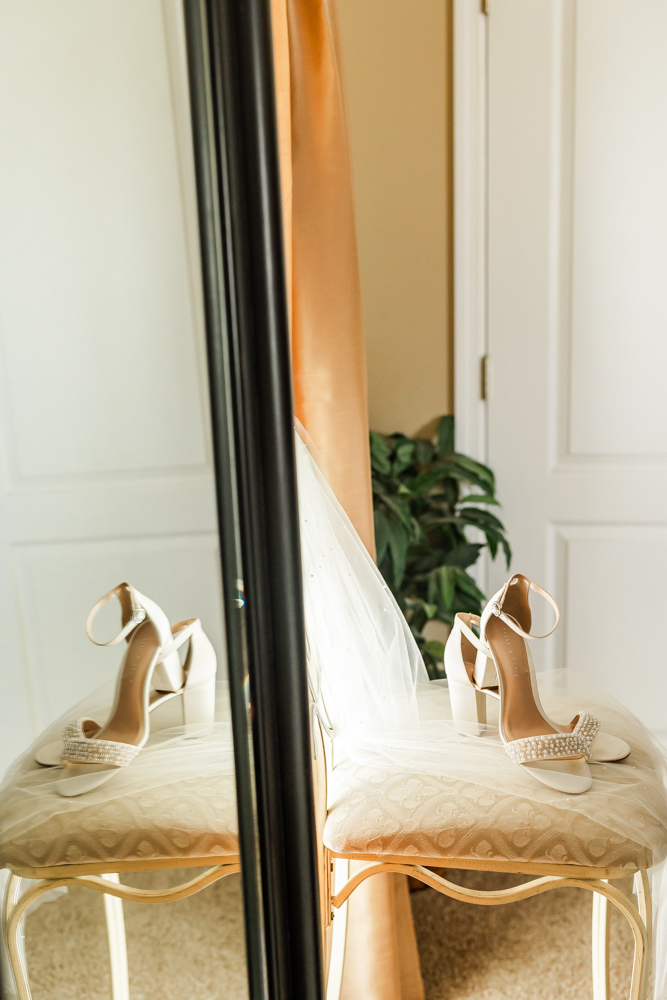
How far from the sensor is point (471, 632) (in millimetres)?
981

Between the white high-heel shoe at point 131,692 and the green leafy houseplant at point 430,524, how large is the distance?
1118 mm

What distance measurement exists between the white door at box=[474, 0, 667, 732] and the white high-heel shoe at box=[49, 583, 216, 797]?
4.99 ft

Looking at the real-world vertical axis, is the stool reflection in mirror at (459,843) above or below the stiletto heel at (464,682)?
below

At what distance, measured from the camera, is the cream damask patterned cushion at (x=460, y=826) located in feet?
2.35

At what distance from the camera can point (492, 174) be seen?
1562 millimetres

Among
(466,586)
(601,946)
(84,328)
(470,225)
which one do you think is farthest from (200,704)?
(470,225)

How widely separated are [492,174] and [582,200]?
0.70 ft

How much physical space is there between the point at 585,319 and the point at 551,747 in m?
1.12

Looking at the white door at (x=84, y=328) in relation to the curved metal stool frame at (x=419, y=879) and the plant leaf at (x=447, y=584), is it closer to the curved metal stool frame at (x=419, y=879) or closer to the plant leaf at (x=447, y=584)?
the curved metal stool frame at (x=419, y=879)

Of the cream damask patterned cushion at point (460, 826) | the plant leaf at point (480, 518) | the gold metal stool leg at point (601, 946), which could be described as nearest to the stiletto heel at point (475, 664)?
the cream damask patterned cushion at point (460, 826)

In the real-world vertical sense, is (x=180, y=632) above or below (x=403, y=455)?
above

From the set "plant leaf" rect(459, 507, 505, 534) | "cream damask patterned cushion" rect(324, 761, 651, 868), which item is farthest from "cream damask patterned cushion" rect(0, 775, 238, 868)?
"plant leaf" rect(459, 507, 505, 534)

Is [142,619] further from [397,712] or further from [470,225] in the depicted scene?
[470,225]

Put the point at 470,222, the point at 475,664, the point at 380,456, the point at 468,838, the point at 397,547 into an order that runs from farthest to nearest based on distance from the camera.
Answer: the point at 470,222 → the point at 380,456 → the point at 397,547 → the point at 475,664 → the point at 468,838
